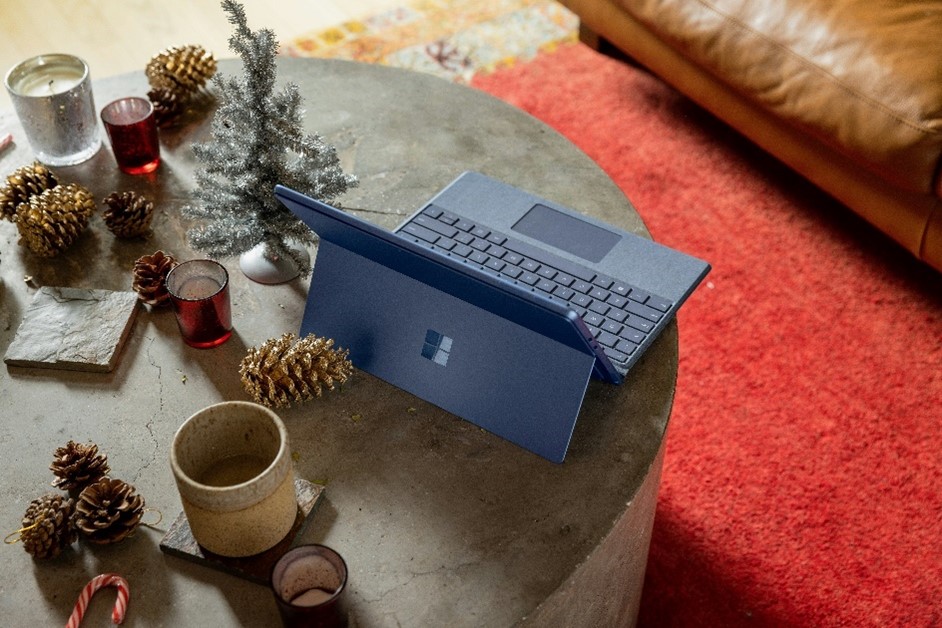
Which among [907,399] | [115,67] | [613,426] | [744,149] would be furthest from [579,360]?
[115,67]

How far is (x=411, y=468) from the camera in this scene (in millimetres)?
953

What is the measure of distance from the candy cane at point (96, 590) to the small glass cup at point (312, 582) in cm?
15

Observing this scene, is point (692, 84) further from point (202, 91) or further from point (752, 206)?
point (202, 91)

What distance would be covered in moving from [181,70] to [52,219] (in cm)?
34

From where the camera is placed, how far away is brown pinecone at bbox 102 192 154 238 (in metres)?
1.18

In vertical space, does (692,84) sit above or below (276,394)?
below

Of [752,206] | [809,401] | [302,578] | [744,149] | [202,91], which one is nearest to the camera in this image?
[302,578]

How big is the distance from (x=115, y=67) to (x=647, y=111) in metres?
1.34

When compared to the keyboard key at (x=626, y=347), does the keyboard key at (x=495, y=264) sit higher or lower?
higher

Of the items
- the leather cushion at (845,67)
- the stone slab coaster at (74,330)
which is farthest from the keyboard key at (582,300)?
the leather cushion at (845,67)

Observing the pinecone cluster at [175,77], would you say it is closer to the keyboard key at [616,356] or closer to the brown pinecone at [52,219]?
the brown pinecone at [52,219]

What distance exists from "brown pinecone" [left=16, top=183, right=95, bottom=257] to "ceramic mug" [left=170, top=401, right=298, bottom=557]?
1.46 ft

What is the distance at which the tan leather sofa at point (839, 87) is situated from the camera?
1.56 meters

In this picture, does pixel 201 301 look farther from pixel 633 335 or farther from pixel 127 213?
pixel 633 335
